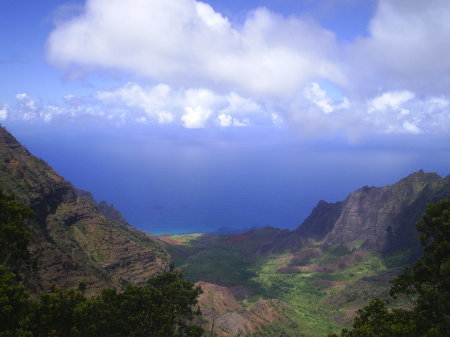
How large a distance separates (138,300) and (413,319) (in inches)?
781

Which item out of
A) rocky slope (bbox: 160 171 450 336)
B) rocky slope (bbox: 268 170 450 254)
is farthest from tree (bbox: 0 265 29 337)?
rocky slope (bbox: 268 170 450 254)

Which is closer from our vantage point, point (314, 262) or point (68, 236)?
point (68, 236)

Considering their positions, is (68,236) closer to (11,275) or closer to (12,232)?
(12,232)

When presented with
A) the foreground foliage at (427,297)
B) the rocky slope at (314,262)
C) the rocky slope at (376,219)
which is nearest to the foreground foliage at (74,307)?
the foreground foliage at (427,297)

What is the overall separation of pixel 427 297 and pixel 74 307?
22.3 meters

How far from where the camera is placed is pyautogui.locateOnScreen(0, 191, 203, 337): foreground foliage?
18500mm

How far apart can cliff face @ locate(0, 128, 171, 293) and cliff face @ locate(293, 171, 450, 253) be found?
83.3 metres

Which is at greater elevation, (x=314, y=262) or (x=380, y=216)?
(x=380, y=216)

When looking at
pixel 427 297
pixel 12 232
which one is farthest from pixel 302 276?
pixel 12 232

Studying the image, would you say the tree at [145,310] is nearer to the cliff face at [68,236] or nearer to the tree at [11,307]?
the tree at [11,307]

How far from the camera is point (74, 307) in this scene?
21.3m

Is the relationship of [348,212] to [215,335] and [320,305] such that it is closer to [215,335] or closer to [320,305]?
[320,305]

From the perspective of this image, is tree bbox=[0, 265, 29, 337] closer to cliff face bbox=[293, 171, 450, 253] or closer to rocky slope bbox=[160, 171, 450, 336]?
rocky slope bbox=[160, 171, 450, 336]

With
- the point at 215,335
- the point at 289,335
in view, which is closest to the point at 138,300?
the point at 215,335
